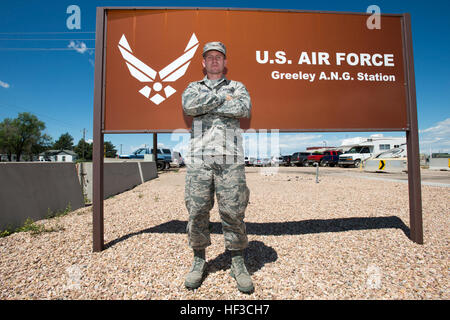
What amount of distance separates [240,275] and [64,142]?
387 feet

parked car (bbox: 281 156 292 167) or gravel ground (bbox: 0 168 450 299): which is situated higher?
parked car (bbox: 281 156 292 167)

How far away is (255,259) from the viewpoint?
8.29 feet

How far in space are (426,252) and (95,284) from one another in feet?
12.2

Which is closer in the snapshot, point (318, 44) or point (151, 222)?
point (318, 44)

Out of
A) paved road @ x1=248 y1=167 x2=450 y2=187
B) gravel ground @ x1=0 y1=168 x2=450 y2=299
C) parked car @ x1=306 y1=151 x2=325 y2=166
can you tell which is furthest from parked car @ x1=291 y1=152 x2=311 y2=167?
gravel ground @ x1=0 y1=168 x2=450 y2=299

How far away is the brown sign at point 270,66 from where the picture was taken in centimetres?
299

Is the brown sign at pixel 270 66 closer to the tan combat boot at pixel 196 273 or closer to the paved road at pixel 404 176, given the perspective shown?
the tan combat boot at pixel 196 273

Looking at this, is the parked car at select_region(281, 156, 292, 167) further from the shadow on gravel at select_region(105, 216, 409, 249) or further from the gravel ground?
the shadow on gravel at select_region(105, 216, 409, 249)

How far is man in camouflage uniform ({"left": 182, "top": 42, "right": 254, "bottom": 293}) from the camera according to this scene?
1.96 metres

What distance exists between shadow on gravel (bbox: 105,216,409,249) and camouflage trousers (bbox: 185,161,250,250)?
131 cm

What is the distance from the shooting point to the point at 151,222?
3867 millimetres

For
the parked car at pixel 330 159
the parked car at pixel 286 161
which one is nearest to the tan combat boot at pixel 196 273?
the parked car at pixel 330 159

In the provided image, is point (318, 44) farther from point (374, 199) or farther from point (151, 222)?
point (374, 199)
